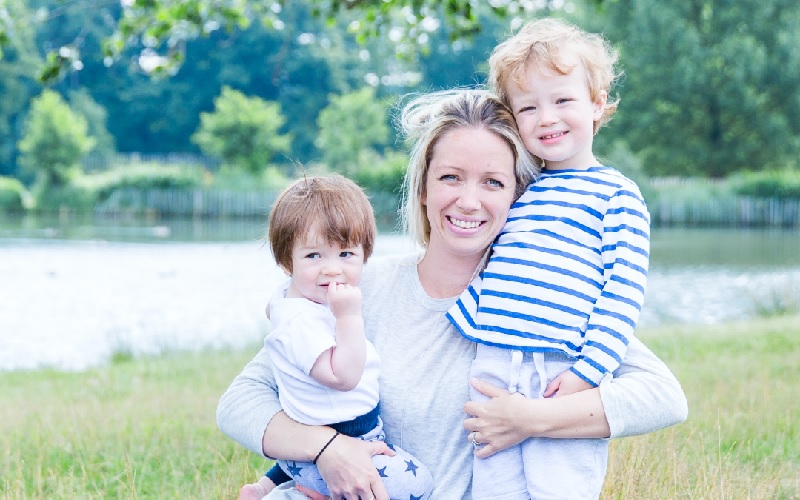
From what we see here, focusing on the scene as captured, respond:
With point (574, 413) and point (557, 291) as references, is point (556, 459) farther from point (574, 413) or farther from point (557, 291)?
point (557, 291)

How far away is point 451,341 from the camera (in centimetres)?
238

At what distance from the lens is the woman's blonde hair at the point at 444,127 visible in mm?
2398

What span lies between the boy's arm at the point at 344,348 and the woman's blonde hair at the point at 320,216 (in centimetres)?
16

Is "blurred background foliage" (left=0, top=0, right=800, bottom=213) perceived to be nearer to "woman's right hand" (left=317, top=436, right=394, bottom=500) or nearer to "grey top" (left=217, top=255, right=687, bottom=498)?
"grey top" (left=217, top=255, right=687, bottom=498)

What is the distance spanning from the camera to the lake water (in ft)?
34.1

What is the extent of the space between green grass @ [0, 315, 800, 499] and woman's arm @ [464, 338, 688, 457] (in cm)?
101

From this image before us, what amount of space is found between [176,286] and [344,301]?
13465 millimetres

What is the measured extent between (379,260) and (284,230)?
33 centimetres

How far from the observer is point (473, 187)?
2.36m

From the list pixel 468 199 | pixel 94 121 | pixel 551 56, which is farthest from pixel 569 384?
pixel 94 121

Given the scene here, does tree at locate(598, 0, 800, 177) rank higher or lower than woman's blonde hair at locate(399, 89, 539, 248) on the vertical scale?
higher

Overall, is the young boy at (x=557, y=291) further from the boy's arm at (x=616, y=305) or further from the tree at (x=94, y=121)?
the tree at (x=94, y=121)

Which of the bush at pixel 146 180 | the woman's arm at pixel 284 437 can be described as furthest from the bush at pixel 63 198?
the woman's arm at pixel 284 437

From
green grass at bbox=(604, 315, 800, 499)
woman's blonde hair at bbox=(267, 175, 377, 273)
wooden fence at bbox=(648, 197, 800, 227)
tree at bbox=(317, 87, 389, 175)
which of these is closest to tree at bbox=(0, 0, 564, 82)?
green grass at bbox=(604, 315, 800, 499)
